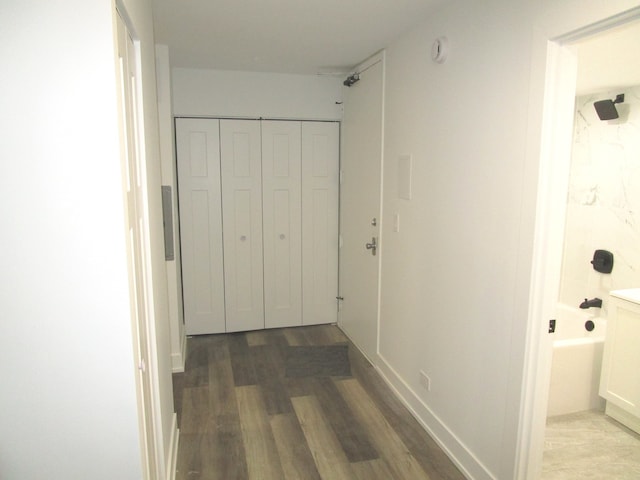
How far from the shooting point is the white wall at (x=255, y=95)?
368 cm

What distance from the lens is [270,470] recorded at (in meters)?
2.22

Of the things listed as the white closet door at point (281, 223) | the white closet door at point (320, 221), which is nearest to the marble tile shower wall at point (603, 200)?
the white closet door at point (320, 221)

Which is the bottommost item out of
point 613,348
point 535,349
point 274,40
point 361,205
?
point 613,348

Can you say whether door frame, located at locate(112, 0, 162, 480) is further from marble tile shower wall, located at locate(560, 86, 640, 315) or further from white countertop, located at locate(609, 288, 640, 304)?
marble tile shower wall, located at locate(560, 86, 640, 315)

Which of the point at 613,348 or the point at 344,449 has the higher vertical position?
Answer: the point at 613,348

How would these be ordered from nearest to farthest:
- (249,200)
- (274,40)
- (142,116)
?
(142,116), (274,40), (249,200)

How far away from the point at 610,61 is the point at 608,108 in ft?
2.73

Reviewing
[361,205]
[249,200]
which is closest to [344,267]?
[361,205]

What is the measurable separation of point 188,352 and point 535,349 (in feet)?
9.32

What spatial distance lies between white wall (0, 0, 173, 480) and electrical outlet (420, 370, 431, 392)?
1.92 meters

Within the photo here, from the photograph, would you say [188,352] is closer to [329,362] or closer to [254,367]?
[254,367]

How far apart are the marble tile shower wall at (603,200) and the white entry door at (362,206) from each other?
5.04 feet

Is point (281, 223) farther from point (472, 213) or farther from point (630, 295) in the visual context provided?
point (630, 295)

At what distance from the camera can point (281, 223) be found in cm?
410
